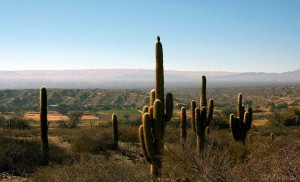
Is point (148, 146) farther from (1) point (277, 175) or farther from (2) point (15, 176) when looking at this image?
(2) point (15, 176)

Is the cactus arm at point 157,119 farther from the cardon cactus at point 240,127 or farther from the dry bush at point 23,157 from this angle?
the cardon cactus at point 240,127

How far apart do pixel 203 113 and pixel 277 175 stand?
→ 11.1 metres

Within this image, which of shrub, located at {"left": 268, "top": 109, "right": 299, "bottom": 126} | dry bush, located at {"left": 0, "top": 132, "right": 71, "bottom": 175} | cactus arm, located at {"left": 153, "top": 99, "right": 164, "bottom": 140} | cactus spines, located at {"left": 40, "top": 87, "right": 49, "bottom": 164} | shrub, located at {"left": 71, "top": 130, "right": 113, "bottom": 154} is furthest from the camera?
shrub, located at {"left": 268, "top": 109, "right": 299, "bottom": 126}

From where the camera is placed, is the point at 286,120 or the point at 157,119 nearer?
the point at 157,119

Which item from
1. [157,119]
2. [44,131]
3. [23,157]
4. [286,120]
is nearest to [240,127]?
[157,119]

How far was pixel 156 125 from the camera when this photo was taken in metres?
11.4

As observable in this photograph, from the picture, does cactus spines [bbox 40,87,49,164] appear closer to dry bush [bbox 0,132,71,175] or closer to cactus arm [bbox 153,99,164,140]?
dry bush [bbox 0,132,71,175]

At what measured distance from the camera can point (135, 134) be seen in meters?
26.8

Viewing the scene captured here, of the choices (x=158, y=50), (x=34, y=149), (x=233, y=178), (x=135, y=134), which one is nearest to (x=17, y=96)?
(x=135, y=134)

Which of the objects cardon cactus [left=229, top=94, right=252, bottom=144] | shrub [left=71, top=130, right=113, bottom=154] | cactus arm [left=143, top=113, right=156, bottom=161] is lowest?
shrub [left=71, top=130, right=113, bottom=154]

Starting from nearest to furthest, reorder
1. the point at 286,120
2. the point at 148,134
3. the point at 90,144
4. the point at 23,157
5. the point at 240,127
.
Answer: the point at 148,134 → the point at 23,157 → the point at 240,127 → the point at 90,144 → the point at 286,120

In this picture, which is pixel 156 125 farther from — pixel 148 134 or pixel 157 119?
pixel 148 134

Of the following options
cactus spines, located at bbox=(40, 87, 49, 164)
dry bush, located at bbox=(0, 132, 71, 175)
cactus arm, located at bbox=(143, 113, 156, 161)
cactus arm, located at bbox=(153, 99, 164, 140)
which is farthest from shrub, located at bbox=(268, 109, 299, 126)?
cactus arm, located at bbox=(143, 113, 156, 161)

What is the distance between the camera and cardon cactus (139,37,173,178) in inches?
443
